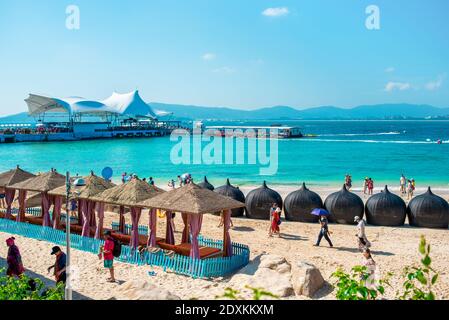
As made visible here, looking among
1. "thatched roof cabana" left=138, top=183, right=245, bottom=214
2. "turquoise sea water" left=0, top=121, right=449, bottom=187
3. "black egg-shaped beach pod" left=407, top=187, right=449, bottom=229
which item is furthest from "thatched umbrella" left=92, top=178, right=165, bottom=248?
"turquoise sea water" left=0, top=121, right=449, bottom=187

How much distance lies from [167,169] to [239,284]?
34.2 meters

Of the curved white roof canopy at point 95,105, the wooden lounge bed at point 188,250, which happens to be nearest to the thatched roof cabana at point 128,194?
the wooden lounge bed at point 188,250

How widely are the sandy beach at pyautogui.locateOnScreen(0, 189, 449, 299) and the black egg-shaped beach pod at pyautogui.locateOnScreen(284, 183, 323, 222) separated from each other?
431mm

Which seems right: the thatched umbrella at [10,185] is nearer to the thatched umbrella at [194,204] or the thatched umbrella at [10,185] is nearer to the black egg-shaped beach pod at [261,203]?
the thatched umbrella at [194,204]

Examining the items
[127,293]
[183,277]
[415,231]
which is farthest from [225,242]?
[415,231]

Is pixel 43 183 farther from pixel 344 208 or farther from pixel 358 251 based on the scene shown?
pixel 344 208

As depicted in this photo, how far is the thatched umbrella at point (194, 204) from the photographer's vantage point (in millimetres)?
10008

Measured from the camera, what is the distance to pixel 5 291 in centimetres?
481

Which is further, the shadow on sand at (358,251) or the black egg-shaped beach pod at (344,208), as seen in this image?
the black egg-shaped beach pod at (344,208)

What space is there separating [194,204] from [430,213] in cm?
883

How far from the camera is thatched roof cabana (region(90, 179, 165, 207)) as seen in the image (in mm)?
11273

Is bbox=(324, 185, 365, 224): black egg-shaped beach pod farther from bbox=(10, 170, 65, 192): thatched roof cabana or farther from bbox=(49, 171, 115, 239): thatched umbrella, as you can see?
bbox=(10, 170, 65, 192): thatched roof cabana

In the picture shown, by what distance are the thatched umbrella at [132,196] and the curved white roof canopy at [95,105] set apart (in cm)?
6743
